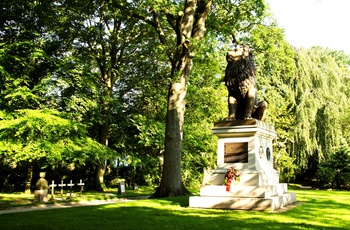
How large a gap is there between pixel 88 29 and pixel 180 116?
413 inches

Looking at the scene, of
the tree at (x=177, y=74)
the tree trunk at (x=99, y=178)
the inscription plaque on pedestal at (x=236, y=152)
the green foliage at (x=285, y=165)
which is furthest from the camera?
the green foliage at (x=285, y=165)

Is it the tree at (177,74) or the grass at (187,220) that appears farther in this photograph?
the tree at (177,74)

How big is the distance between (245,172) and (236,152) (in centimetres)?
73

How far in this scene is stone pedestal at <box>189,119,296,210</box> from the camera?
9539 millimetres

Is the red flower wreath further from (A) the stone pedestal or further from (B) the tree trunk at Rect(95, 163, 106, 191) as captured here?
(B) the tree trunk at Rect(95, 163, 106, 191)

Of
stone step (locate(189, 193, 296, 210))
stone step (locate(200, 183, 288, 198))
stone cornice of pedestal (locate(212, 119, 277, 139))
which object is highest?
stone cornice of pedestal (locate(212, 119, 277, 139))

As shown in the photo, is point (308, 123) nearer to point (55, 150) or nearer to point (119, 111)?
point (119, 111)

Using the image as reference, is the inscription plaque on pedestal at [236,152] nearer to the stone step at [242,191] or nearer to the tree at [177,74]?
the stone step at [242,191]

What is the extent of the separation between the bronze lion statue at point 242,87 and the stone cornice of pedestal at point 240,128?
31cm

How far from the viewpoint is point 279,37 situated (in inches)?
736

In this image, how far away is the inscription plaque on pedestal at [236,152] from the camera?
1040 centimetres

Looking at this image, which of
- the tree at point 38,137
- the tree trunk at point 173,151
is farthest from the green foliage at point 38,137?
the tree trunk at point 173,151

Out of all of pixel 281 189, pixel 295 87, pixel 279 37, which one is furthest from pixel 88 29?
pixel 295 87

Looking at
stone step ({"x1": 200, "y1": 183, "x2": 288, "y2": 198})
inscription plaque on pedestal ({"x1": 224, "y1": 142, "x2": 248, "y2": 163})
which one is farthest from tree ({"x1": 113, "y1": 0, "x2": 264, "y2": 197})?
stone step ({"x1": 200, "y1": 183, "x2": 288, "y2": 198})
